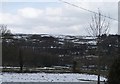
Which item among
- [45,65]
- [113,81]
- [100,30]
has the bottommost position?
[45,65]

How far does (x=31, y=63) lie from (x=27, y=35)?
117ft

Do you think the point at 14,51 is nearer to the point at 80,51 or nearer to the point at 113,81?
the point at 80,51

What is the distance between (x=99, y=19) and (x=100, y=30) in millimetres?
659

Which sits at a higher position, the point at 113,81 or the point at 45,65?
the point at 113,81

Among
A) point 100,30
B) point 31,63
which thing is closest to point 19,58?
point 31,63

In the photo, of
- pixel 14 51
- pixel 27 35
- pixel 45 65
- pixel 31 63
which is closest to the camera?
pixel 14 51

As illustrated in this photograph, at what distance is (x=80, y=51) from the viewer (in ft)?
322

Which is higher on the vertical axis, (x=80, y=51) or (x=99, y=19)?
(x=99, y=19)

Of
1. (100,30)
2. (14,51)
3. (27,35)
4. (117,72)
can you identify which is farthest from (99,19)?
(27,35)

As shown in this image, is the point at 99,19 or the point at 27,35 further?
the point at 27,35

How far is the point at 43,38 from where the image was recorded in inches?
4560

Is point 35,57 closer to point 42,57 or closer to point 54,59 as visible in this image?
point 42,57

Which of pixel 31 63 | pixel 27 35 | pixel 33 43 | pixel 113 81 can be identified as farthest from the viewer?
pixel 27 35

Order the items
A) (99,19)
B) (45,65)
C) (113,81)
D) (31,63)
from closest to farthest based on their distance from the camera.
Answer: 1. (113,81)
2. (99,19)
3. (31,63)
4. (45,65)
